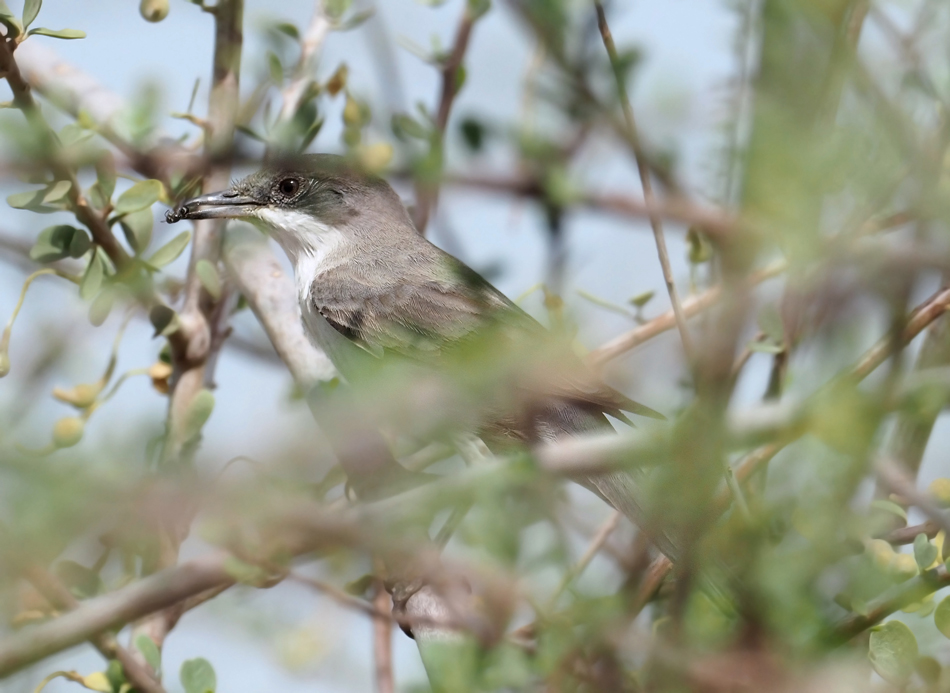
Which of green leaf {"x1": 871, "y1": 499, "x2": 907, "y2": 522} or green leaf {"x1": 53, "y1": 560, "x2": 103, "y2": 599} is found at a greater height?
green leaf {"x1": 871, "y1": 499, "x2": 907, "y2": 522}

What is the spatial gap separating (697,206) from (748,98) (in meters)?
0.18

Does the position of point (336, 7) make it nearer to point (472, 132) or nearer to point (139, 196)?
point (139, 196)

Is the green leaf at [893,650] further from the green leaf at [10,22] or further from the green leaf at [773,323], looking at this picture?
A: the green leaf at [10,22]

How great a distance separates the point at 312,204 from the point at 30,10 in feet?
7.69

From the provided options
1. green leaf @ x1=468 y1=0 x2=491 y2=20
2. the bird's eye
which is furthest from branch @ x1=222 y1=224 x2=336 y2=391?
green leaf @ x1=468 y1=0 x2=491 y2=20

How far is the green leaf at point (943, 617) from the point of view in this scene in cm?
175

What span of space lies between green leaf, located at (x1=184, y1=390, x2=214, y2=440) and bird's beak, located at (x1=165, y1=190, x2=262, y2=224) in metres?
0.89

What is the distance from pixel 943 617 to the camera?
5.78ft

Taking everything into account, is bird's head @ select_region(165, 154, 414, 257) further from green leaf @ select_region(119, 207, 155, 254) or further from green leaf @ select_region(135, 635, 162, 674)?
green leaf @ select_region(135, 635, 162, 674)

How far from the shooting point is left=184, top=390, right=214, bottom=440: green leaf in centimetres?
315

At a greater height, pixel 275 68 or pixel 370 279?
pixel 275 68

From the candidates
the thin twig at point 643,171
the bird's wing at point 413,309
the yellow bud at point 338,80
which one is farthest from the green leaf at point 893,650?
the yellow bud at point 338,80

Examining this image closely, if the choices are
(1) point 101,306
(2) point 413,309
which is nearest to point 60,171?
(1) point 101,306

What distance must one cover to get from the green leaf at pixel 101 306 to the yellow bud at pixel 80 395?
32 cm
